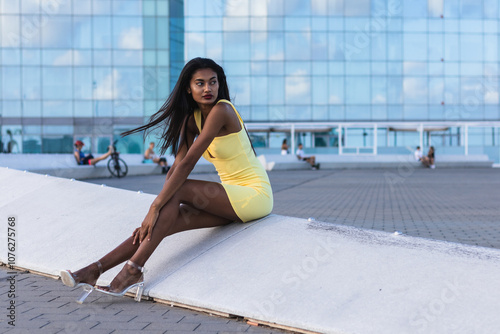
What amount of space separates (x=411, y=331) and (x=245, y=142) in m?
1.92

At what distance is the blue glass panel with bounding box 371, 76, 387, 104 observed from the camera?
43625mm

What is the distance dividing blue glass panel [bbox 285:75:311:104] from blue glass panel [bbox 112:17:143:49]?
10.9 metres

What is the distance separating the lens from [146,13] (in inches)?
1585

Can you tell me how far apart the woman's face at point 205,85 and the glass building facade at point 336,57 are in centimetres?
3910

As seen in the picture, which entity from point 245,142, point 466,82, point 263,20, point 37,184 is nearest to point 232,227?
point 245,142

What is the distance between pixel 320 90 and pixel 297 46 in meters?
3.61

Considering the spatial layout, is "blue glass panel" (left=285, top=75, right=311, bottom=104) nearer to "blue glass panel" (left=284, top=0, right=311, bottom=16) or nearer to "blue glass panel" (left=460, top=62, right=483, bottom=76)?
"blue glass panel" (left=284, top=0, right=311, bottom=16)

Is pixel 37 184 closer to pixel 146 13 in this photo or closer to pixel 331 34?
pixel 146 13

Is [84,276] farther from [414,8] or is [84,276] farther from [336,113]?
[414,8]

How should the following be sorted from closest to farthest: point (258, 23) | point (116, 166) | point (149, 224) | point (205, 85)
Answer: point (149, 224) → point (205, 85) → point (116, 166) → point (258, 23)

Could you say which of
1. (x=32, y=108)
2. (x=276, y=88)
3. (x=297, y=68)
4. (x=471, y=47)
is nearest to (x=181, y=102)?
(x=32, y=108)

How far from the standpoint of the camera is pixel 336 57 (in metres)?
43.5

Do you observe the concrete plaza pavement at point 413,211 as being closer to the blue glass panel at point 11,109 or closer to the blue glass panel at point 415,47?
the blue glass panel at point 415,47

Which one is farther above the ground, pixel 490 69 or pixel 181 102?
pixel 490 69
